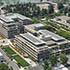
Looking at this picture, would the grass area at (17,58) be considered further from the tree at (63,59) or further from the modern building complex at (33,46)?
the tree at (63,59)

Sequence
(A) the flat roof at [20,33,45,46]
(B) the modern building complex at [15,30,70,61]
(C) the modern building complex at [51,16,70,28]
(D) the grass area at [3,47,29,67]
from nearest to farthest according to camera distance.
→ (D) the grass area at [3,47,29,67]
(B) the modern building complex at [15,30,70,61]
(A) the flat roof at [20,33,45,46]
(C) the modern building complex at [51,16,70,28]

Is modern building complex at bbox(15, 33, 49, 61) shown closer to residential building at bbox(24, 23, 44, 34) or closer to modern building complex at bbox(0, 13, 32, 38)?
residential building at bbox(24, 23, 44, 34)

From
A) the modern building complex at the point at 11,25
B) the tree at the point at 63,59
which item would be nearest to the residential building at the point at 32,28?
the modern building complex at the point at 11,25

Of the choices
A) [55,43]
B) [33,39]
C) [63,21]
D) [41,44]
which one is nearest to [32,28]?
[33,39]

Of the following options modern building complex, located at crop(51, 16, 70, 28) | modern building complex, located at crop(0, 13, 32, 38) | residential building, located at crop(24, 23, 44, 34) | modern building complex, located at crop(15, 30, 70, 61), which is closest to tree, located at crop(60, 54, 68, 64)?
modern building complex, located at crop(15, 30, 70, 61)

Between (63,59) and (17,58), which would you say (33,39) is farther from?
(63,59)

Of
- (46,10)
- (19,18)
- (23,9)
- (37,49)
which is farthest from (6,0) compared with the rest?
(37,49)
